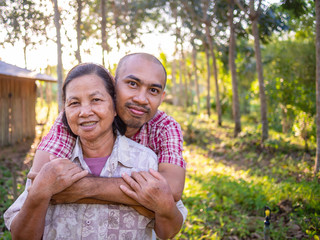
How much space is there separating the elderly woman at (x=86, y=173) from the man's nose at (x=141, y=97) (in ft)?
0.56

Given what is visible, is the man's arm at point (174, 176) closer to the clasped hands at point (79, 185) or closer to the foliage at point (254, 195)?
the clasped hands at point (79, 185)

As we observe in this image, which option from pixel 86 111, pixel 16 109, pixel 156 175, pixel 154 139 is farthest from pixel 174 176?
pixel 16 109

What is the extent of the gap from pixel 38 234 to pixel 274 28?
10.8 meters

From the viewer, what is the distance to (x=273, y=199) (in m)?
4.89

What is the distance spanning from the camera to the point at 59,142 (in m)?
1.78

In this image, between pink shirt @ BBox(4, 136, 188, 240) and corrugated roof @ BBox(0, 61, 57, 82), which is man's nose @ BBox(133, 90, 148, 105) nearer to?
pink shirt @ BBox(4, 136, 188, 240)

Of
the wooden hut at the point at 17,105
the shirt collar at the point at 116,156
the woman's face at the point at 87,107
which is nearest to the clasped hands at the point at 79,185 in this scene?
the shirt collar at the point at 116,156

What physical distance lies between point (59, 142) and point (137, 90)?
0.63m

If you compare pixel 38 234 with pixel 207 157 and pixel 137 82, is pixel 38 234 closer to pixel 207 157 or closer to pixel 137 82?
pixel 137 82

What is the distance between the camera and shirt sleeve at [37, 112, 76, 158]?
5.72ft

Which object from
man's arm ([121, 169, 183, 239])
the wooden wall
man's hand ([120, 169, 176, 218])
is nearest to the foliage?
man's arm ([121, 169, 183, 239])

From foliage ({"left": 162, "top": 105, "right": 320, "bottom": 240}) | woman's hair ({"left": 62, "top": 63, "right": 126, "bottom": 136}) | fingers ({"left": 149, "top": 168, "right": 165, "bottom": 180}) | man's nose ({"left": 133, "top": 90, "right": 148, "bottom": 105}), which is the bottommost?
foliage ({"left": 162, "top": 105, "right": 320, "bottom": 240})

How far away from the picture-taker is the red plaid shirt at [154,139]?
177 centimetres

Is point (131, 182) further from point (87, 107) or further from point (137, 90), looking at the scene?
point (137, 90)
